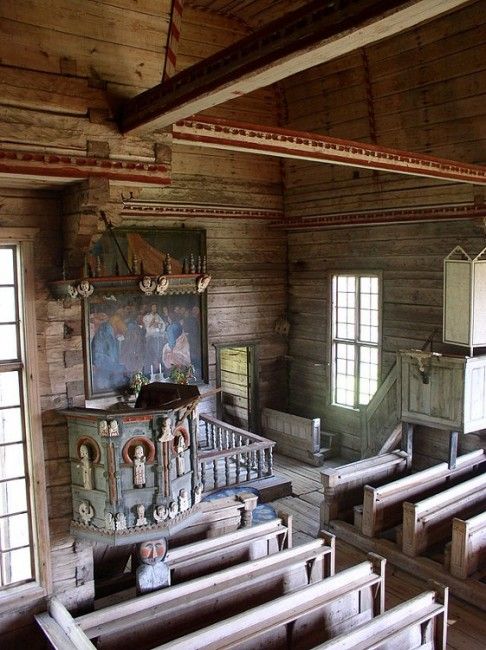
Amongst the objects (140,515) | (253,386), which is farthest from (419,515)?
(253,386)

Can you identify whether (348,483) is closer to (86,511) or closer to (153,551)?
(153,551)

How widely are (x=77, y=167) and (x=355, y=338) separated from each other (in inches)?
327

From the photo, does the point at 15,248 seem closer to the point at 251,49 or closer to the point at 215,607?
the point at 251,49

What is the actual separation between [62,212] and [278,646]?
418cm

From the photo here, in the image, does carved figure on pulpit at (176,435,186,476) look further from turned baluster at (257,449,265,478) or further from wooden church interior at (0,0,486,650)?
turned baluster at (257,449,265,478)

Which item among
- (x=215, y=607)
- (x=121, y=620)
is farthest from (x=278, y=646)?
(x=121, y=620)

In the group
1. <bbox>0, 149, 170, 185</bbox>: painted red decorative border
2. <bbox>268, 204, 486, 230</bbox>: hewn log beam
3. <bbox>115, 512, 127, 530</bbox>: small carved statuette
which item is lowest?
<bbox>115, 512, 127, 530</bbox>: small carved statuette

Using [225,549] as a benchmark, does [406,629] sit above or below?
below

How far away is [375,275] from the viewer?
11211 mm

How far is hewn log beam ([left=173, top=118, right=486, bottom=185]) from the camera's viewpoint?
4926mm

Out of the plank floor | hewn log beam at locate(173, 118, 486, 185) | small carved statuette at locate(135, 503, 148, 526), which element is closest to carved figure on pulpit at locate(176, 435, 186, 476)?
small carved statuette at locate(135, 503, 148, 526)

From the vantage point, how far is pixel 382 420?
10.7 m

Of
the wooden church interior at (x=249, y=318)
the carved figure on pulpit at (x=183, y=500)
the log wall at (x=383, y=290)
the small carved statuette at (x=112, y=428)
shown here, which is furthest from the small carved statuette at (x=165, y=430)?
the log wall at (x=383, y=290)

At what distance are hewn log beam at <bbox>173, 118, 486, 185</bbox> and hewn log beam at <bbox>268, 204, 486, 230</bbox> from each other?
1.44m
